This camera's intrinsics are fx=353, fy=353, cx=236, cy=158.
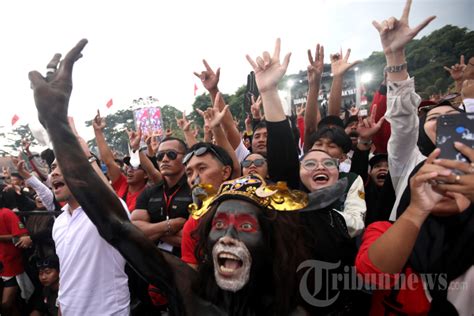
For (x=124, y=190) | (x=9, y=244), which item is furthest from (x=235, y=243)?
(x=9, y=244)

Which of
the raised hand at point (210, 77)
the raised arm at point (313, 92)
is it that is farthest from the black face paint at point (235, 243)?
the raised hand at point (210, 77)

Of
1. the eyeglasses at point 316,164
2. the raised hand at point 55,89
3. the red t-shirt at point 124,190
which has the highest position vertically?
the raised hand at point 55,89

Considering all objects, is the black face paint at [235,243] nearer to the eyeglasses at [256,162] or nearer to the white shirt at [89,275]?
the white shirt at [89,275]

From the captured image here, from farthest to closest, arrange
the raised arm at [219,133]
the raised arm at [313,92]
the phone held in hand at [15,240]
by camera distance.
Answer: the phone held in hand at [15,240], the raised arm at [313,92], the raised arm at [219,133]

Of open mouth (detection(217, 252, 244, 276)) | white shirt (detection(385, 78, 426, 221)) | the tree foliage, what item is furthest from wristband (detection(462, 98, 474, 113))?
the tree foliage

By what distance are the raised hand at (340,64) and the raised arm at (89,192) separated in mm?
3164

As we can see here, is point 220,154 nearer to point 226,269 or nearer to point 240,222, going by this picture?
point 240,222

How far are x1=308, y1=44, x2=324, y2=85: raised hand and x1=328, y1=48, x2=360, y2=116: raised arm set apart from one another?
0.88 ft

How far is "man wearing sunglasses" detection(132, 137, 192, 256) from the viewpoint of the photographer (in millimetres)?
3232

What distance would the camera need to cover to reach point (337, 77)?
14.0ft

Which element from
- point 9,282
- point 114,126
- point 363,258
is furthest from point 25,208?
point 114,126

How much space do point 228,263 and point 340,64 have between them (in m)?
3.28

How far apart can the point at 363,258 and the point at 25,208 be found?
6.33 meters

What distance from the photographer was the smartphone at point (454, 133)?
1413 millimetres
